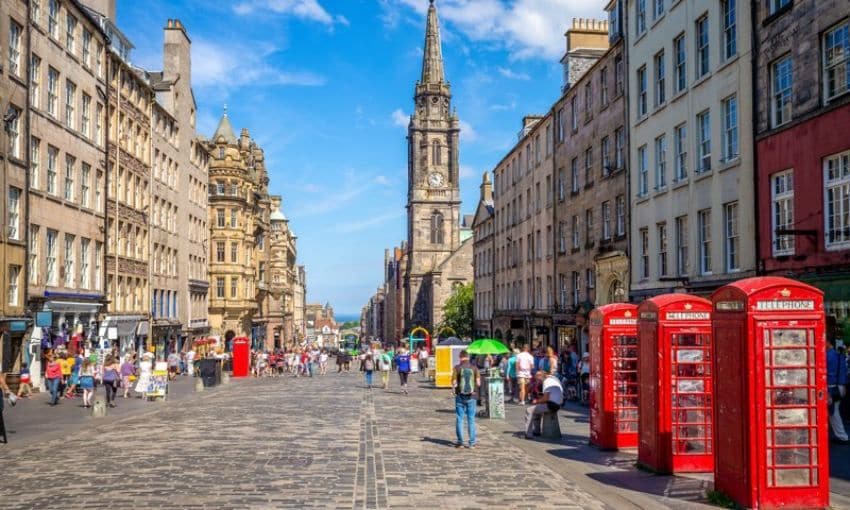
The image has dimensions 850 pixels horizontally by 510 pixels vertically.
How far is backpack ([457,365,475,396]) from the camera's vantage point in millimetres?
15916

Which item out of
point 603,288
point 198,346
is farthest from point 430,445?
point 198,346

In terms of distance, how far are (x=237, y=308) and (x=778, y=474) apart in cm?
6211

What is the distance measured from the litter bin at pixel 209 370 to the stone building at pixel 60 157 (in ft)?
17.4

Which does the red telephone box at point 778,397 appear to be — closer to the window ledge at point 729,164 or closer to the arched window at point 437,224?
the window ledge at point 729,164

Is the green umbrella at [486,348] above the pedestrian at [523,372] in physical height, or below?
above

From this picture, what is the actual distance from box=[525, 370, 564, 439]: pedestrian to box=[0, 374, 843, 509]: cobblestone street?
396 mm

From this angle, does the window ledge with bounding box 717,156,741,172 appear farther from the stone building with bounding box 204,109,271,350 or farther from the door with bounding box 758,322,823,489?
the stone building with bounding box 204,109,271,350

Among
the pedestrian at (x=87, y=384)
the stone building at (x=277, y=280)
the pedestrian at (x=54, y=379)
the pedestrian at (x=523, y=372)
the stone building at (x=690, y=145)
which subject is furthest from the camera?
the stone building at (x=277, y=280)

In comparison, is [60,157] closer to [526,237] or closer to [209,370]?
[209,370]

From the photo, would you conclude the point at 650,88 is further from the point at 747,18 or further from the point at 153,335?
the point at 153,335

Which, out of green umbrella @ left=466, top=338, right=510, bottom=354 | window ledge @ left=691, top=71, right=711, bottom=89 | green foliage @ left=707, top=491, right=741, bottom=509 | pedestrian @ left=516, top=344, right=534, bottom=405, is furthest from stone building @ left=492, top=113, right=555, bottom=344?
green foliage @ left=707, top=491, right=741, bottom=509

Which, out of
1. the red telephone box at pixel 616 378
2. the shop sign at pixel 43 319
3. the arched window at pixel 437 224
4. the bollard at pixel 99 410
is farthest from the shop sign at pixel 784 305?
the arched window at pixel 437 224

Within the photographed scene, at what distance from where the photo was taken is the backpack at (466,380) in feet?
52.2

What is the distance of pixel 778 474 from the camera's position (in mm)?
9953
